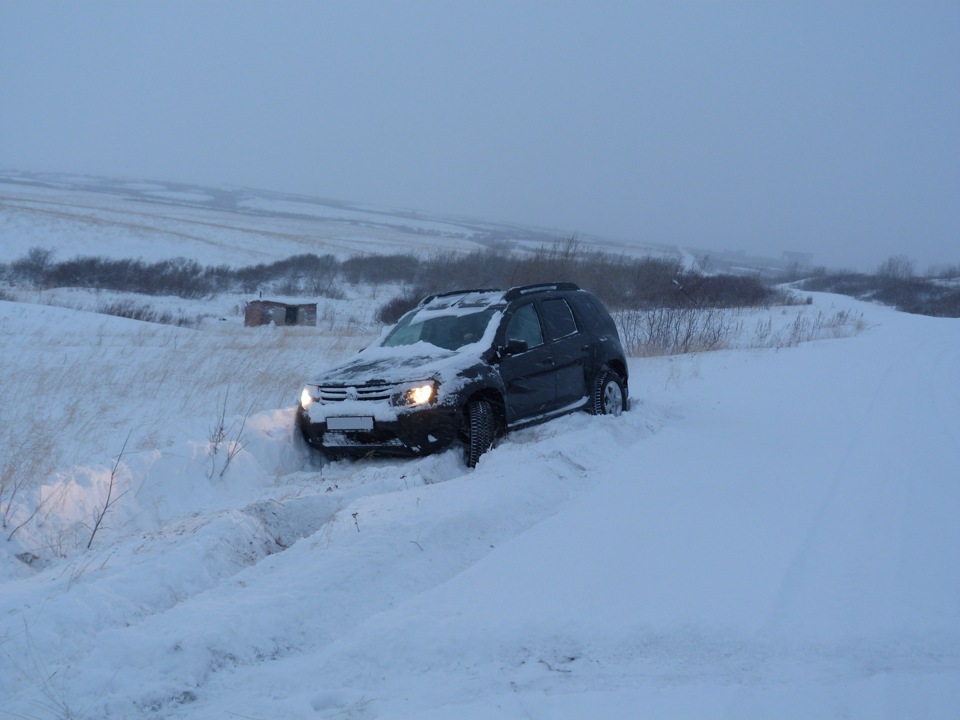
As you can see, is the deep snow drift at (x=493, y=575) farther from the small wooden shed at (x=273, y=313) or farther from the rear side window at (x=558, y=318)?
the small wooden shed at (x=273, y=313)

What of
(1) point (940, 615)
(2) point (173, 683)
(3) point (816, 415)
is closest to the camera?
(2) point (173, 683)

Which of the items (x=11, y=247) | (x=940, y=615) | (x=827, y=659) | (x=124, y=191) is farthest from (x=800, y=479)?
(x=124, y=191)

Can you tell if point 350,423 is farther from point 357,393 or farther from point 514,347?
point 514,347

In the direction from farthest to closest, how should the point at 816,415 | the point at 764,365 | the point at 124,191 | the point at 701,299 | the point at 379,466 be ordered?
1. the point at 124,191
2. the point at 701,299
3. the point at 764,365
4. the point at 816,415
5. the point at 379,466

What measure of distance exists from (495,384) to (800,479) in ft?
9.21

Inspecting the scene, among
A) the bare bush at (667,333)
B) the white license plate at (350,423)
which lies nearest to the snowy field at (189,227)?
the bare bush at (667,333)

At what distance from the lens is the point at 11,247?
5056 cm

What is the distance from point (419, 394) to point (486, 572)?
9.50ft

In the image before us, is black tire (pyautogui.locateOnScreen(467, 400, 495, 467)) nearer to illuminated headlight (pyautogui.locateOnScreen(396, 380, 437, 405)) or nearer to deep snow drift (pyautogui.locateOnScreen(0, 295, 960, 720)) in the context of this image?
deep snow drift (pyautogui.locateOnScreen(0, 295, 960, 720))

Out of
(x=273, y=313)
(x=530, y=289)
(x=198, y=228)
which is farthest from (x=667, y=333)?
(x=198, y=228)

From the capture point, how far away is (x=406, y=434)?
7211 millimetres

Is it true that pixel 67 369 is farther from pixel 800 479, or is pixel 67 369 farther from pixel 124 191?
pixel 124 191

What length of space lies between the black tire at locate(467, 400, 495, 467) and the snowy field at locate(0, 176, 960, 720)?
16cm

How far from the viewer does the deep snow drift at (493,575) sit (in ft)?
10.7
